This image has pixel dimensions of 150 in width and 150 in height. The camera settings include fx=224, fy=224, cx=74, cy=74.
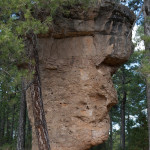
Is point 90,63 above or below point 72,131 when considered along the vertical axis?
above

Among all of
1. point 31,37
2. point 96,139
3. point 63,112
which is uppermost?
point 31,37

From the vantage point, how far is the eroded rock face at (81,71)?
7250 millimetres

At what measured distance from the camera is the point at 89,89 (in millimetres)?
7348

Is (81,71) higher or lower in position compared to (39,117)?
higher

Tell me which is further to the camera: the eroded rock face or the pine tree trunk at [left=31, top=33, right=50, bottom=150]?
the eroded rock face

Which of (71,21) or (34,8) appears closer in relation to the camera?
(34,8)

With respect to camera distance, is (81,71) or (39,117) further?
(81,71)

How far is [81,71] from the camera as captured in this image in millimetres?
7465

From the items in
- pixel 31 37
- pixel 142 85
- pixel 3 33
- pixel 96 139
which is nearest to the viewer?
pixel 3 33

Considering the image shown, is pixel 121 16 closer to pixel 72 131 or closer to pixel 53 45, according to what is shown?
pixel 53 45

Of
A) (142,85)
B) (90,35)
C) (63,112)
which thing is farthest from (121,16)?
(142,85)

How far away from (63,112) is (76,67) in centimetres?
156

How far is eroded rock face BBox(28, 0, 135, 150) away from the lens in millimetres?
7250

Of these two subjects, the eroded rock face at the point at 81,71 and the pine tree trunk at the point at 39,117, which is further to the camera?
the eroded rock face at the point at 81,71
